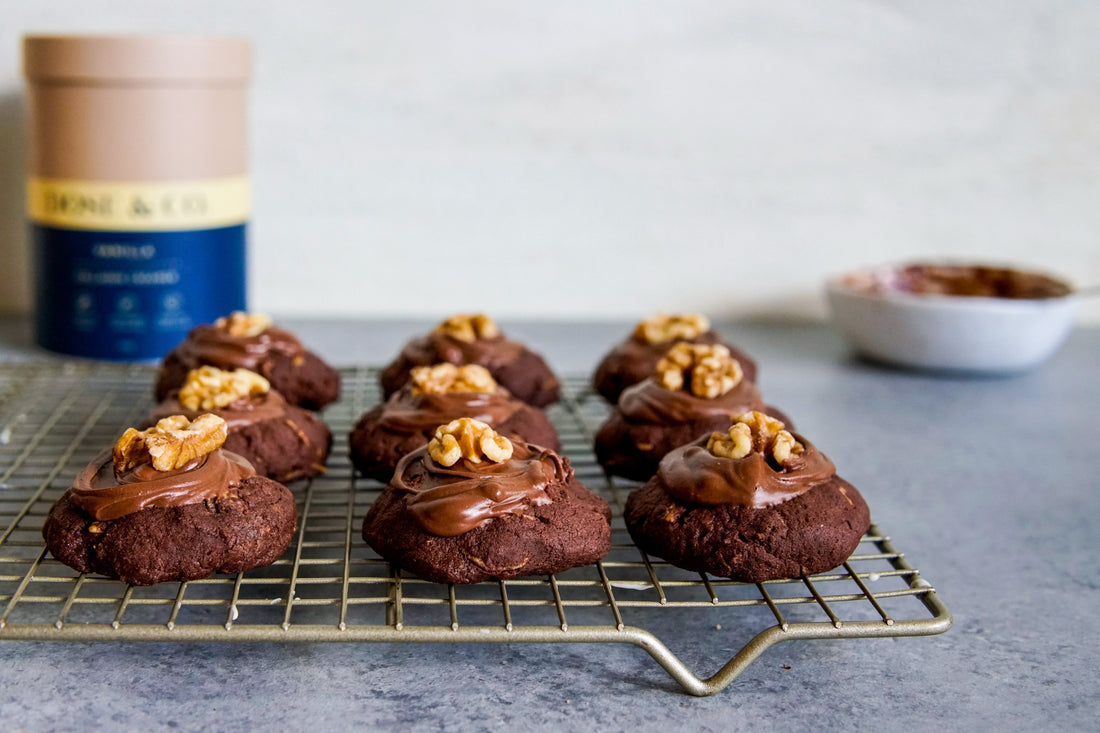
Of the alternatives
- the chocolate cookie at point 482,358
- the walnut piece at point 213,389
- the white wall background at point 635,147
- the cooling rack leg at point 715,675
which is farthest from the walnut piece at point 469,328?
the cooling rack leg at point 715,675

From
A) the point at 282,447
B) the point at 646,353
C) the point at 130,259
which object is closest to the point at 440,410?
the point at 282,447

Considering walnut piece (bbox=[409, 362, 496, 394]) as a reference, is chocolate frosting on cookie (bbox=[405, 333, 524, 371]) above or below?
below

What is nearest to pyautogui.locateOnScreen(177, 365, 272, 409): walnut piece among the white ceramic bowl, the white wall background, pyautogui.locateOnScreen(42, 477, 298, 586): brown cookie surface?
pyautogui.locateOnScreen(42, 477, 298, 586): brown cookie surface

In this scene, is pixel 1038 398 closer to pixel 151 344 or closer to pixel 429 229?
pixel 429 229

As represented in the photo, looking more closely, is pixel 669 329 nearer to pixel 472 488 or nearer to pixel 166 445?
pixel 472 488

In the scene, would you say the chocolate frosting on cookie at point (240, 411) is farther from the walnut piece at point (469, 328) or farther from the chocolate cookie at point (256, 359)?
the walnut piece at point (469, 328)

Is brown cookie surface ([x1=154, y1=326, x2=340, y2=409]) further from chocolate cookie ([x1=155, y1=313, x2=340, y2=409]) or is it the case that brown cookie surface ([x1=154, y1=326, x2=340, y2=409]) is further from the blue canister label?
the blue canister label

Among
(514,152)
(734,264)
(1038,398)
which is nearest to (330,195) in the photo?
(514,152)
